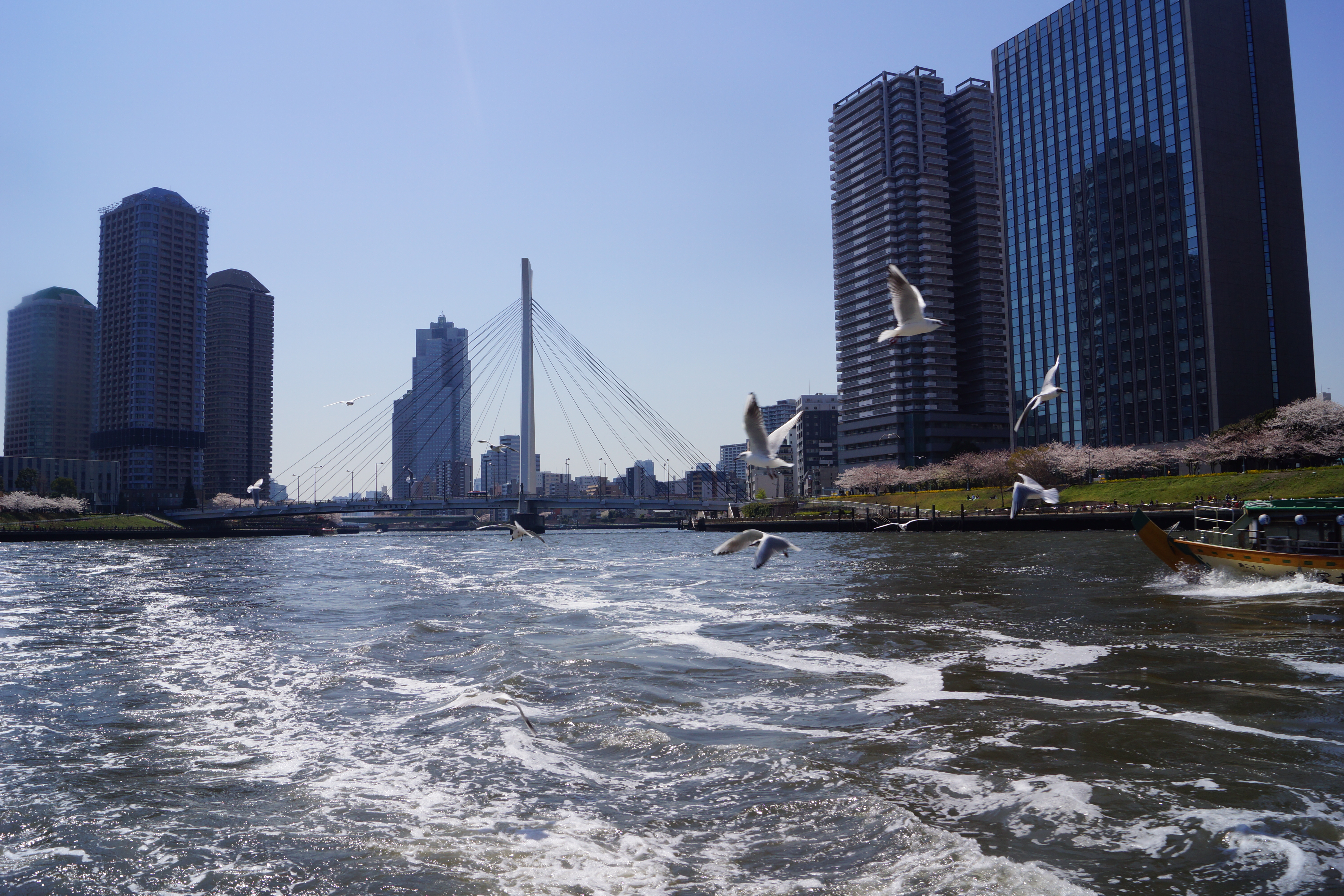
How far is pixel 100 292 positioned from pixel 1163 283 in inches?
7781

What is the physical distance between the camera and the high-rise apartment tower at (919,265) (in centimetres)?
13912

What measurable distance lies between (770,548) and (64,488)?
142 meters

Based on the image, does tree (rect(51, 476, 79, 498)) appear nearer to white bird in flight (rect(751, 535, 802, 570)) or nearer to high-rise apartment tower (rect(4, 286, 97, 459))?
high-rise apartment tower (rect(4, 286, 97, 459))

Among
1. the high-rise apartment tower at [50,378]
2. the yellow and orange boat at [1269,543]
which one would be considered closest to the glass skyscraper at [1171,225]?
the yellow and orange boat at [1269,543]

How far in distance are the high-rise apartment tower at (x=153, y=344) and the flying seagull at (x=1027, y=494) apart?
577ft

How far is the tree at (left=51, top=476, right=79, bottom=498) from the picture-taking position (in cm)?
12094

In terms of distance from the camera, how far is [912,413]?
13738cm

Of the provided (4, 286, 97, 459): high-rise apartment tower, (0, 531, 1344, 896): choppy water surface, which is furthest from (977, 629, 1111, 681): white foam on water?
(4, 286, 97, 459): high-rise apartment tower

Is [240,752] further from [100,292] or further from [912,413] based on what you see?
[100,292]

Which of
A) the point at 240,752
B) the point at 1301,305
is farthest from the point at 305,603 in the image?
the point at 1301,305

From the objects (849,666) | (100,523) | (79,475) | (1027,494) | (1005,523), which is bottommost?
(849,666)

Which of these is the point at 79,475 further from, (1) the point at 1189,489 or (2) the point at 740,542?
(2) the point at 740,542

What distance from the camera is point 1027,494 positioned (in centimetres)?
1084

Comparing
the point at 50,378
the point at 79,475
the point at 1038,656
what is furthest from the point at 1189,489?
the point at 50,378
